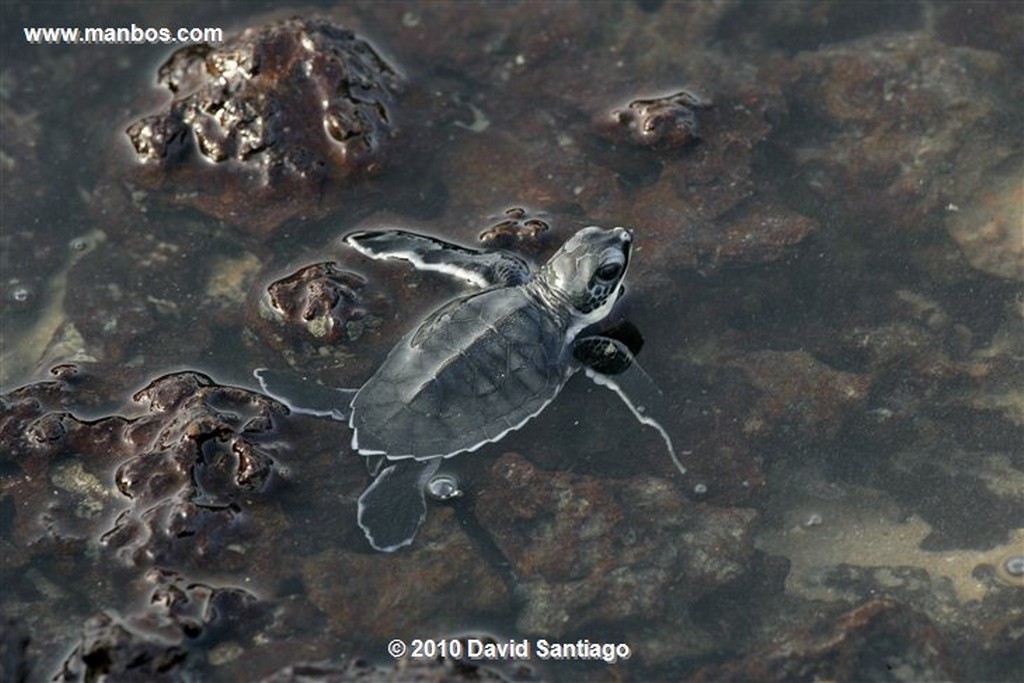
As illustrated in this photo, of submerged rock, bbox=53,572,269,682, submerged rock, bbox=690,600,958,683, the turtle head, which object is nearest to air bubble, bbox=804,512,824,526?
submerged rock, bbox=690,600,958,683

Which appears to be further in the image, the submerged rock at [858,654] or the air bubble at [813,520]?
the air bubble at [813,520]

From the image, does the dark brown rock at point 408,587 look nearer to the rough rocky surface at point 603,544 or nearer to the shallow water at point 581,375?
the shallow water at point 581,375

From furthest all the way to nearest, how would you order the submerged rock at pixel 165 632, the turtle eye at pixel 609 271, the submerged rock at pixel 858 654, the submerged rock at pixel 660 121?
the submerged rock at pixel 660 121
the turtle eye at pixel 609 271
the submerged rock at pixel 858 654
the submerged rock at pixel 165 632

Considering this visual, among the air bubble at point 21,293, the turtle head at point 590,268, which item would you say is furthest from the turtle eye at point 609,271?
the air bubble at point 21,293

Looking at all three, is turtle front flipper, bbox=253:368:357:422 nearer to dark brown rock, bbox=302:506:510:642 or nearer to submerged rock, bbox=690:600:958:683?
dark brown rock, bbox=302:506:510:642

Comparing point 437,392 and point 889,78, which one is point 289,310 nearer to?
point 437,392
